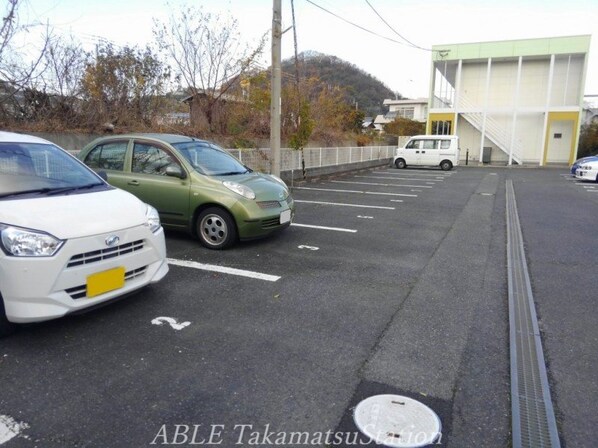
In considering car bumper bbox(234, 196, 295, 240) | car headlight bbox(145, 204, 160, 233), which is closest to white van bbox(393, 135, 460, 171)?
car bumper bbox(234, 196, 295, 240)

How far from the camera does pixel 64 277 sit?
2.83 meters

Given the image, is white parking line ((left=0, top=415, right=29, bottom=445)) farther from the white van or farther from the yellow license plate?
the white van

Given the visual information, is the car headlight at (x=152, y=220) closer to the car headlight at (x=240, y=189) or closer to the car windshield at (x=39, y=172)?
the car windshield at (x=39, y=172)

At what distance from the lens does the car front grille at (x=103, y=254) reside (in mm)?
2895

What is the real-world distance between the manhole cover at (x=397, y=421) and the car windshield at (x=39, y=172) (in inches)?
115

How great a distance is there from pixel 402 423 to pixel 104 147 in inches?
213

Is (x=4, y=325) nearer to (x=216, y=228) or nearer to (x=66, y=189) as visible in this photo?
(x=66, y=189)

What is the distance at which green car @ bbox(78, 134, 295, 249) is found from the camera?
5223mm

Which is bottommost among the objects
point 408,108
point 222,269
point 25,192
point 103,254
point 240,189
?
point 222,269

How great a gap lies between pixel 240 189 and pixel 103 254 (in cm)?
240

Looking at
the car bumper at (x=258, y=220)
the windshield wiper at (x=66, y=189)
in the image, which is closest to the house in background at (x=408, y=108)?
the car bumper at (x=258, y=220)

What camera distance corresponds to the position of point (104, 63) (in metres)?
10.1

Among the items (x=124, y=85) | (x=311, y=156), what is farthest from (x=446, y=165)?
(x=124, y=85)

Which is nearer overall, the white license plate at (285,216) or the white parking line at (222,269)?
the white parking line at (222,269)
